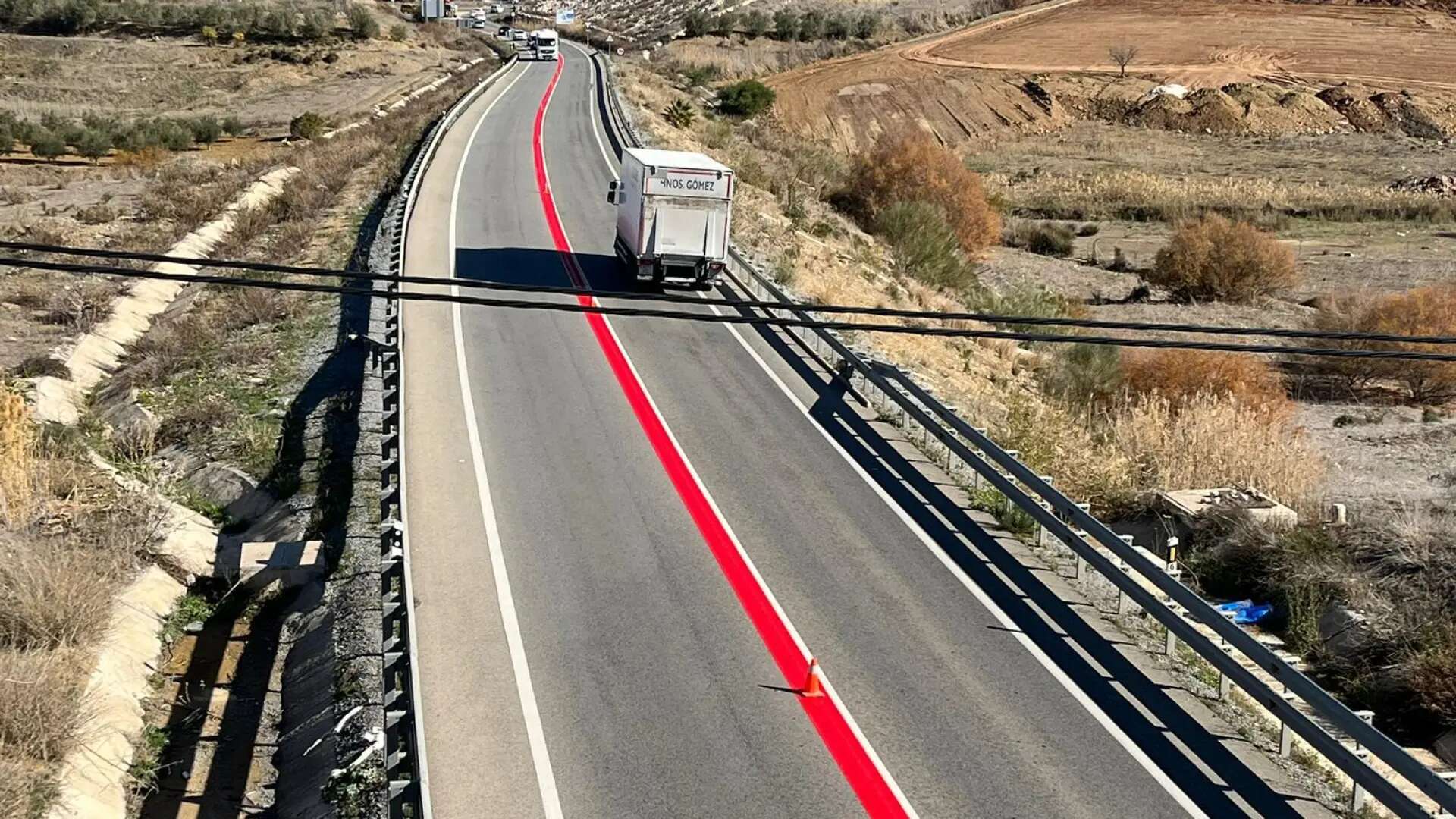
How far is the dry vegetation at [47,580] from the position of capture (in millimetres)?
11336

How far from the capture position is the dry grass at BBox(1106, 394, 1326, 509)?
18.3 m

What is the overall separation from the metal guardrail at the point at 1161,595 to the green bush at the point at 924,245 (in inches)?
673

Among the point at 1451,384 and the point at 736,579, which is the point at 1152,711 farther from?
the point at 1451,384

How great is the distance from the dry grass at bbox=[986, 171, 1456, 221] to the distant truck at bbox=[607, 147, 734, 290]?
123 feet

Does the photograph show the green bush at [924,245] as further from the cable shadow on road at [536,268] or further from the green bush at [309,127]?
the green bush at [309,127]

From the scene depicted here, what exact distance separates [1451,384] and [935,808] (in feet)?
82.1

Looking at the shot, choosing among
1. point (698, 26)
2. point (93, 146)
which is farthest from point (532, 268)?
point (698, 26)

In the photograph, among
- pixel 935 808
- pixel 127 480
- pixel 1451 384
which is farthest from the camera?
pixel 1451 384

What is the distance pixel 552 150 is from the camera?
4497 cm

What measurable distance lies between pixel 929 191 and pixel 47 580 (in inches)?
1485

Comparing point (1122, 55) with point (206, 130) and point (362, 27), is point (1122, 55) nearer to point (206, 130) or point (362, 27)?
point (362, 27)

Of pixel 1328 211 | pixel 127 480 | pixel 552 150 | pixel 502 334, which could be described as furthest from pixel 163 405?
pixel 1328 211

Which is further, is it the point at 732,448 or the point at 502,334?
the point at 502,334

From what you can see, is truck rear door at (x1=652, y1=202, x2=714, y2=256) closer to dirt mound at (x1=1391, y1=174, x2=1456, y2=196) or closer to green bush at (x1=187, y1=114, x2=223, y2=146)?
green bush at (x1=187, y1=114, x2=223, y2=146)
